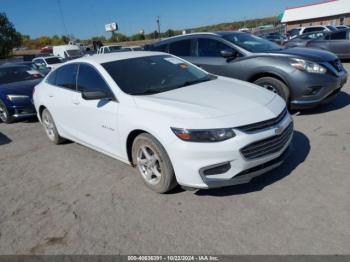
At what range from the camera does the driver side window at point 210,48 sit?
6641mm

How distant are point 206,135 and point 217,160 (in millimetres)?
272

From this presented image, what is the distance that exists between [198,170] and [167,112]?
2.33 ft

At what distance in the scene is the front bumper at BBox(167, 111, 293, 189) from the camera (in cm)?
311

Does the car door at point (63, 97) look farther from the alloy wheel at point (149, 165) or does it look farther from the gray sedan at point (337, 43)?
the gray sedan at point (337, 43)

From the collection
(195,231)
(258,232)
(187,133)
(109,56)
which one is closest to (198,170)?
(187,133)

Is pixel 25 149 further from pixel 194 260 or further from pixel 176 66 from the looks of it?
pixel 194 260

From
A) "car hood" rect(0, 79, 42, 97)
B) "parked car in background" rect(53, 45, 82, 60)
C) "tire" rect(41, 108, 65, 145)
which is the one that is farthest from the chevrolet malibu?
"parked car in background" rect(53, 45, 82, 60)

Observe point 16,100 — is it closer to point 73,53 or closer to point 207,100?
point 207,100

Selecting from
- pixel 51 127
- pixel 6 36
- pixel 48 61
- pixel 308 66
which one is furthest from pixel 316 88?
pixel 6 36

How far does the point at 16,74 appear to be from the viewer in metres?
9.22

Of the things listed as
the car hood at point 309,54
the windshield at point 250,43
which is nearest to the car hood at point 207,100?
the car hood at point 309,54

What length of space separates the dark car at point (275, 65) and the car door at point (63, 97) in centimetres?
298

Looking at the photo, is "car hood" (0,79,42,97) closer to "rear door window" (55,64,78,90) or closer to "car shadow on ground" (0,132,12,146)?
"car shadow on ground" (0,132,12,146)

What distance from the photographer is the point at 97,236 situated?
3057 mm
